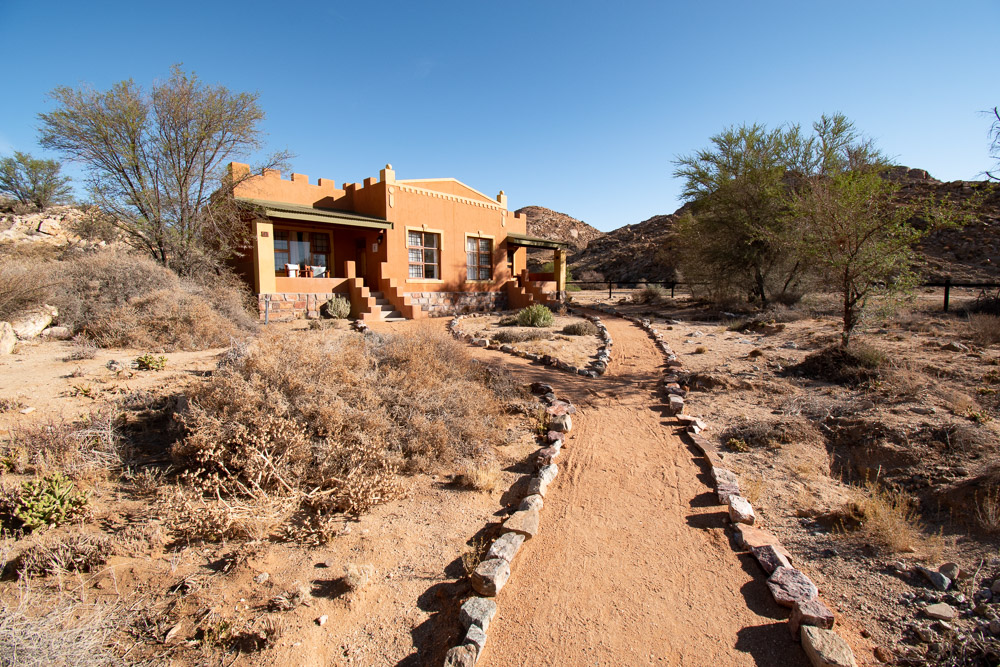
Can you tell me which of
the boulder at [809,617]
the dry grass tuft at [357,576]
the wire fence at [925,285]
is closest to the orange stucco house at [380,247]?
the wire fence at [925,285]

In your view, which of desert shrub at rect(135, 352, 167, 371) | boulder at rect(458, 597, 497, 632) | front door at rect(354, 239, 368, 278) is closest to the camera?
boulder at rect(458, 597, 497, 632)

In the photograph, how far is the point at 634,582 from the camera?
10.1ft

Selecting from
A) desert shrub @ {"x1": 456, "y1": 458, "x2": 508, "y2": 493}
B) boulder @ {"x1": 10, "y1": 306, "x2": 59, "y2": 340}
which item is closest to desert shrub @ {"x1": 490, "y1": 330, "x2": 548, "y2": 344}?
desert shrub @ {"x1": 456, "y1": 458, "x2": 508, "y2": 493}

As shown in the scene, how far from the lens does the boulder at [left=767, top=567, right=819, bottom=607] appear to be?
→ 278 centimetres

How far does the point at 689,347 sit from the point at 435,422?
823cm

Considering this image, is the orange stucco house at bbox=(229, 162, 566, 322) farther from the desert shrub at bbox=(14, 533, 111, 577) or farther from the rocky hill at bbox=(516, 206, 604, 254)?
the rocky hill at bbox=(516, 206, 604, 254)

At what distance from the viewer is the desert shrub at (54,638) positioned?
1.92 metres

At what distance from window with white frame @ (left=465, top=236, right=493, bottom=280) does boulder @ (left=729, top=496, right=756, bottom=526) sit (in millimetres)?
15372

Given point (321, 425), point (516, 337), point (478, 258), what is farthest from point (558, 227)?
point (321, 425)

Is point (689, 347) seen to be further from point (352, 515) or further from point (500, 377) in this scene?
point (352, 515)

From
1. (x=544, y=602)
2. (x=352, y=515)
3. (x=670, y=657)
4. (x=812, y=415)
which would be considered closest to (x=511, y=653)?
(x=544, y=602)

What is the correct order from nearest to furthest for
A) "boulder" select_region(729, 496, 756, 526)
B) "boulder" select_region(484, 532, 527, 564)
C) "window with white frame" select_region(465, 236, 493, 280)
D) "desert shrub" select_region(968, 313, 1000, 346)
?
"boulder" select_region(484, 532, 527, 564) → "boulder" select_region(729, 496, 756, 526) → "desert shrub" select_region(968, 313, 1000, 346) → "window with white frame" select_region(465, 236, 493, 280)

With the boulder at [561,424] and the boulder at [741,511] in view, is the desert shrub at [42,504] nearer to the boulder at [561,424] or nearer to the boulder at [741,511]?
the boulder at [561,424]

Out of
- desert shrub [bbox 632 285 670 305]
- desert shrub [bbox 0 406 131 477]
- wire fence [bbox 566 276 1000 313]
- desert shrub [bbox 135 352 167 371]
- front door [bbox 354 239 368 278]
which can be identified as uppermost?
front door [bbox 354 239 368 278]
